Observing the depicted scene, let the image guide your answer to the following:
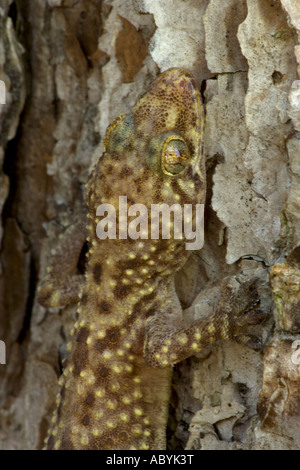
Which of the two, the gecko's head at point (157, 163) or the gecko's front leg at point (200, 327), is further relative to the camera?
the gecko's head at point (157, 163)

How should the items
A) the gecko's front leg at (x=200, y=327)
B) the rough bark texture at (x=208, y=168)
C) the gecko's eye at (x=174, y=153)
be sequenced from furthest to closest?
the gecko's eye at (x=174, y=153), the gecko's front leg at (x=200, y=327), the rough bark texture at (x=208, y=168)

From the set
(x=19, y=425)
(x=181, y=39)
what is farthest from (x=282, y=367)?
(x=19, y=425)

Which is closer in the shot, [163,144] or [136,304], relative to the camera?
[163,144]

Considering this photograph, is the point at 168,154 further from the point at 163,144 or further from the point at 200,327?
the point at 200,327

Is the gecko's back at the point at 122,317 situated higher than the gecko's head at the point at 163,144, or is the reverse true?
the gecko's head at the point at 163,144

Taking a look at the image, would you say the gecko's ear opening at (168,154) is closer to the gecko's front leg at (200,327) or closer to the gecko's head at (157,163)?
the gecko's head at (157,163)

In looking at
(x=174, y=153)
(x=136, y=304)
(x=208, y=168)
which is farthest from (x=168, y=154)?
(x=136, y=304)

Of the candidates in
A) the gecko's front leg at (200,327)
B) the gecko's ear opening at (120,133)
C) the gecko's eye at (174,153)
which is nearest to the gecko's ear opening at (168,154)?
the gecko's eye at (174,153)
